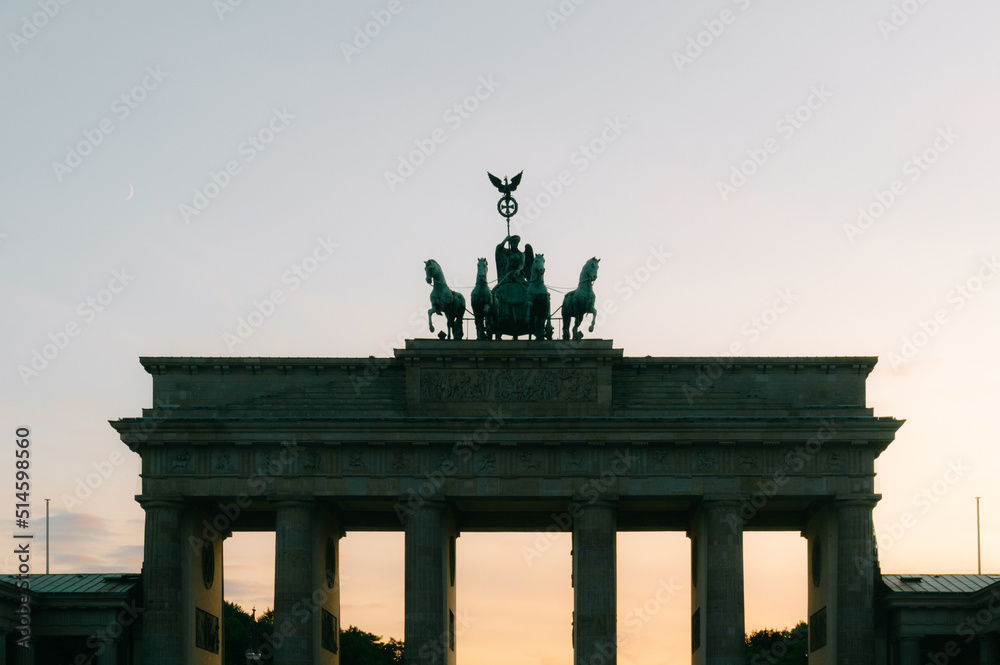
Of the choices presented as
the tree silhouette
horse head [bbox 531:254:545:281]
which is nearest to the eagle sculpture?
horse head [bbox 531:254:545:281]

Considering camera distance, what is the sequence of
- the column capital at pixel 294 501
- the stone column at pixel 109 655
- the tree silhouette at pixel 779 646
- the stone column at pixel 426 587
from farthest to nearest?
the tree silhouette at pixel 779 646, the column capital at pixel 294 501, the stone column at pixel 426 587, the stone column at pixel 109 655

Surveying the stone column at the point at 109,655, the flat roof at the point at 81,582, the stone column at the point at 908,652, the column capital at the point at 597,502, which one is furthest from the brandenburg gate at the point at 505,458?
the stone column at the point at 908,652

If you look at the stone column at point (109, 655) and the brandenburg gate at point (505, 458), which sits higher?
the brandenburg gate at point (505, 458)

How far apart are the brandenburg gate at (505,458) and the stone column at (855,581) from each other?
0.30ft

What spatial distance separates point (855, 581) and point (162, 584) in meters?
28.7

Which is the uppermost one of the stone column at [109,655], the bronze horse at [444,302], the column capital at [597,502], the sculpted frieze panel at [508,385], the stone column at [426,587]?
the bronze horse at [444,302]

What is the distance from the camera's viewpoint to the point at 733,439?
7138 centimetres

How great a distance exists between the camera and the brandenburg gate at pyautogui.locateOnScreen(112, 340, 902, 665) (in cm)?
7094

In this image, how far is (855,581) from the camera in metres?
70.2

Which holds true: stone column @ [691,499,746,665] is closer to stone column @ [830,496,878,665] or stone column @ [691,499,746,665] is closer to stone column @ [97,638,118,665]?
stone column @ [830,496,878,665]

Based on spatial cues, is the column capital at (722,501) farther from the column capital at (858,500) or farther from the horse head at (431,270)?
the horse head at (431,270)

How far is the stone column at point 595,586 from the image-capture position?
70312 millimetres

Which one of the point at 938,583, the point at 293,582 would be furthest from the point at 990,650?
the point at 293,582

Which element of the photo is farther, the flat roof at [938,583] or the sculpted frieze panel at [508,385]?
the sculpted frieze panel at [508,385]
